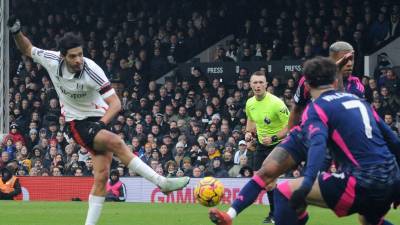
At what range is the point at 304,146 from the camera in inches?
Result: 356

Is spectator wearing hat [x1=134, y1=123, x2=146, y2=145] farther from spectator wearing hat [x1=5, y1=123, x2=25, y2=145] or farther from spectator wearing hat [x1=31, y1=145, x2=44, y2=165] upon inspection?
Answer: spectator wearing hat [x1=5, y1=123, x2=25, y2=145]

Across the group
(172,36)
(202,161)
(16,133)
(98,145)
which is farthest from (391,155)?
(172,36)

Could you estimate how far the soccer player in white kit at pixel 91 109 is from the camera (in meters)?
11.0

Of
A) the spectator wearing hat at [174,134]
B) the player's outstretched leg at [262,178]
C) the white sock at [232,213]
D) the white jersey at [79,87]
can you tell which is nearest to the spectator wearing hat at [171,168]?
the spectator wearing hat at [174,134]

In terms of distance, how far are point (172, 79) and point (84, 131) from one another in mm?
16456

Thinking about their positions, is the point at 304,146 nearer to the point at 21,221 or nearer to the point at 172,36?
the point at 21,221

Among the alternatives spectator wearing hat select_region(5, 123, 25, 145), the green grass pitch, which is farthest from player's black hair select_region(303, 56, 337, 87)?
spectator wearing hat select_region(5, 123, 25, 145)

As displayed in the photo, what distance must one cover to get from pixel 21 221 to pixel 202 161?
8.12 metres

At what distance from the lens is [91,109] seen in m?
11.4

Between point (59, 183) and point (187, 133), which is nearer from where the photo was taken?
point (59, 183)

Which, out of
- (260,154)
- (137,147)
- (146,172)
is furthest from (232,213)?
(137,147)

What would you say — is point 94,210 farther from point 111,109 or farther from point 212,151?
point 212,151

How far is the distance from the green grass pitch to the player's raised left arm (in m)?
2.77

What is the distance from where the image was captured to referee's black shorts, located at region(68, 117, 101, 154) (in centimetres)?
1103
